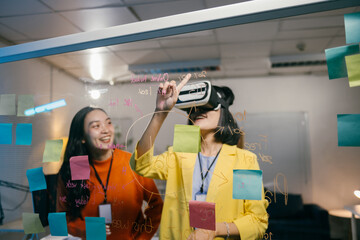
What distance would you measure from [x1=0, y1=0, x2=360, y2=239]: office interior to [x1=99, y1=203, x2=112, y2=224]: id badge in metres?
0.29

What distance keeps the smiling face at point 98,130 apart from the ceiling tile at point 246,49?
60cm

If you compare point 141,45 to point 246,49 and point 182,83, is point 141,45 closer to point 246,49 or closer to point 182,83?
point 182,83

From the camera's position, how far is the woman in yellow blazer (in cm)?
103

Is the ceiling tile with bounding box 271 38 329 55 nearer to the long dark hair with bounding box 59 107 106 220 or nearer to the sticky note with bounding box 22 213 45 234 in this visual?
the long dark hair with bounding box 59 107 106 220

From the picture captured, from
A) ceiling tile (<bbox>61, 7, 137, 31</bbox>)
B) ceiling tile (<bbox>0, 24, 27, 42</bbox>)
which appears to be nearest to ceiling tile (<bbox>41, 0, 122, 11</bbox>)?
ceiling tile (<bbox>61, 7, 137, 31</bbox>)

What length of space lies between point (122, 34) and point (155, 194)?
0.69 metres

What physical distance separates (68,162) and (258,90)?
36.6 inches

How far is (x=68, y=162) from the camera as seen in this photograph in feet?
4.25

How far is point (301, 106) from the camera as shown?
1025 millimetres

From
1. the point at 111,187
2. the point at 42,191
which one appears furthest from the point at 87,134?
the point at 42,191

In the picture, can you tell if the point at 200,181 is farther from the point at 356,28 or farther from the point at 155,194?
the point at 356,28

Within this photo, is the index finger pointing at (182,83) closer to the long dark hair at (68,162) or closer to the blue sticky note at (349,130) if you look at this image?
the long dark hair at (68,162)

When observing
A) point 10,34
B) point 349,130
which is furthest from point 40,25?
point 349,130

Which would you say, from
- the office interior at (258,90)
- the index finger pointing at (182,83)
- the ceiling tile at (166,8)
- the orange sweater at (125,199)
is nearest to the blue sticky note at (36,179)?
the office interior at (258,90)
